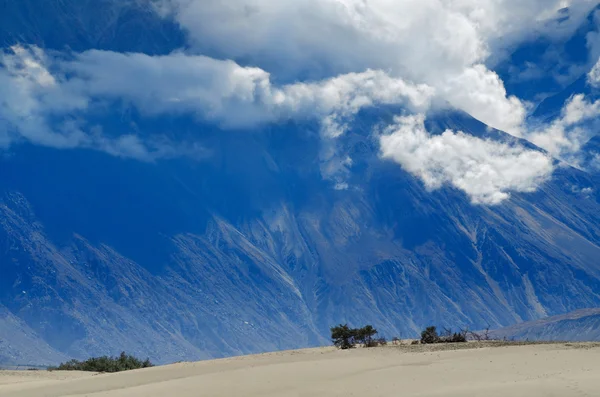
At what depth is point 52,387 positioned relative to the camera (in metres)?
42.9

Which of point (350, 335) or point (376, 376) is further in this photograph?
point (350, 335)

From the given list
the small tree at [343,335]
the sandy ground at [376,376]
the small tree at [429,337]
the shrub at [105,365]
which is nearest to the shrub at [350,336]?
the small tree at [343,335]

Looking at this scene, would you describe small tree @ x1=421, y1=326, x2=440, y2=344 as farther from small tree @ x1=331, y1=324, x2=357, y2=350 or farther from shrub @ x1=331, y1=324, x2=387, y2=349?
small tree @ x1=331, y1=324, x2=357, y2=350

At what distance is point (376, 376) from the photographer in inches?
1469

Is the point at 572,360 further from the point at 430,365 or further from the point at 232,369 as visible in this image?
the point at 232,369

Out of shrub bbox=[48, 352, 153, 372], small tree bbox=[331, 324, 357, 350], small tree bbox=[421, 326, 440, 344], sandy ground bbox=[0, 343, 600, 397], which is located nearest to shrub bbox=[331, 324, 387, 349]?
small tree bbox=[331, 324, 357, 350]

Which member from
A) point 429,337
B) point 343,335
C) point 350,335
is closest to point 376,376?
point 429,337

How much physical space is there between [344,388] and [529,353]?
1096cm

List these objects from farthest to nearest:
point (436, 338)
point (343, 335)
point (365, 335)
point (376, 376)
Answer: point (365, 335), point (343, 335), point (436, 338), point (376, 376)

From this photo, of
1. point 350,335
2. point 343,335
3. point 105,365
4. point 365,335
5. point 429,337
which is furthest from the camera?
point 105,365

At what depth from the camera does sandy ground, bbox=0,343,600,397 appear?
3322 centimetres

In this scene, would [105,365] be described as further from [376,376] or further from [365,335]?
[376,376]

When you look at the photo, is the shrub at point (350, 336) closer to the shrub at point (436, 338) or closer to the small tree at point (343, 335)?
the small tree at point (343, 335)

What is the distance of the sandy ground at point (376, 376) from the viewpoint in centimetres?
3322
